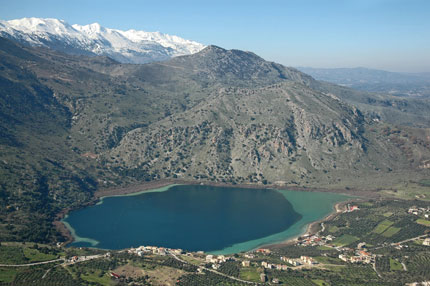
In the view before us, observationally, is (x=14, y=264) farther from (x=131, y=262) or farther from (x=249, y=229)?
(x=249, y=229)

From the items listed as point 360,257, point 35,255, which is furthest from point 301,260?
point 35,255

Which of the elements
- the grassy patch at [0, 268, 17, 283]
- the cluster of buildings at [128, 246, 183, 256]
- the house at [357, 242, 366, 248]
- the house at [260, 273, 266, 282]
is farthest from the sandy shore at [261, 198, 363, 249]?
the grassy patch at [0, 268, 17, 283]

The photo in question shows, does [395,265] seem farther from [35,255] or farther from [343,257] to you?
[35,255]

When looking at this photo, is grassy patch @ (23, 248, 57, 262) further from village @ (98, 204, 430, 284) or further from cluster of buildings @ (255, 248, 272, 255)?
cluster of buildings @ (255, 248, 272, 255)

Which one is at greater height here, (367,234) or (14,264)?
(14,264)

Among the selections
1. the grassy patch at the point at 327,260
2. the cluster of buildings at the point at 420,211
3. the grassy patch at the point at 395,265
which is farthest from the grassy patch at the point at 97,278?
the cluster of buildings at the point at 420,211

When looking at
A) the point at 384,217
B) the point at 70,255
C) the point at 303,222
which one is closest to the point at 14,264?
the point at 70,255
